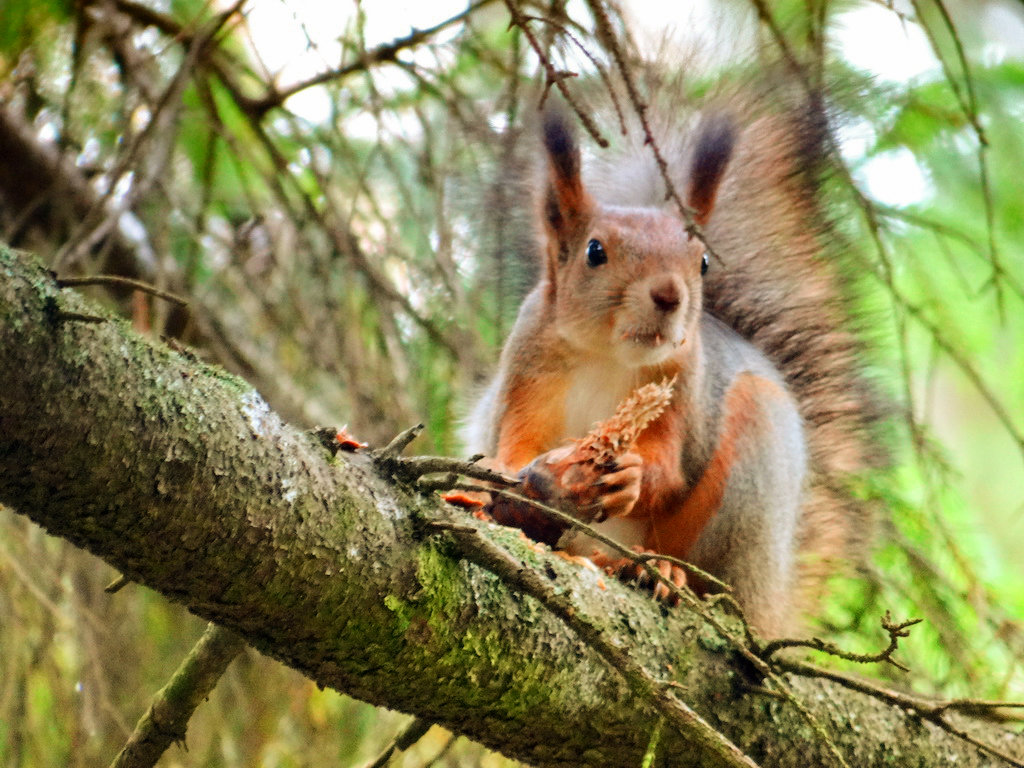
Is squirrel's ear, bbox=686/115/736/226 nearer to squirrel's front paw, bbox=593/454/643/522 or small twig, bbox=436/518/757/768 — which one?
squirrel's front paw, bbox=593/454/643/522

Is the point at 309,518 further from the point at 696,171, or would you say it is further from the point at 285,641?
the point at 696,171

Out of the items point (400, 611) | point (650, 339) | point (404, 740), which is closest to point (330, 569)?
point (400, 611)

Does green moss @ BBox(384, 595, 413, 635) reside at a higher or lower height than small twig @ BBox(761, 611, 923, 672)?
higher

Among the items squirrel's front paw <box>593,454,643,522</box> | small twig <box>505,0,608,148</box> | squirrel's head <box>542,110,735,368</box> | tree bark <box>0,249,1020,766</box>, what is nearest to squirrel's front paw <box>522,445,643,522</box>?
squirrel's front paw <box>593,454,643,522</box>

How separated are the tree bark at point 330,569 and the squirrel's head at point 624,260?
0.49 m

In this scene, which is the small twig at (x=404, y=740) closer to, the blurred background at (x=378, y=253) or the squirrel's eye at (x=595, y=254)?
the blurred background at (x=378, y=253)

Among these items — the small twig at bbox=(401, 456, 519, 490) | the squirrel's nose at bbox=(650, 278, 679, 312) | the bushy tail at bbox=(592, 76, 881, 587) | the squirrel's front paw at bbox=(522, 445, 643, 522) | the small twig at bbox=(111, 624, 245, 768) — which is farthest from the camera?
the bushy tail at bbox=(592, 76, 881, 587)

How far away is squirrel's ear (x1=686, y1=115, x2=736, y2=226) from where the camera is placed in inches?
73.7

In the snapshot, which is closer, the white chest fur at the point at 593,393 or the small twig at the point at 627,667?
the small twig at the point at 627,667

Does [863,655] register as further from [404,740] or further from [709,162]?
[709,162]

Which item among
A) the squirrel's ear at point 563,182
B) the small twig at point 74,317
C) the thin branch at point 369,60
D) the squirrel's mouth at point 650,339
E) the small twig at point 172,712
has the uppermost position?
the thin branch at point 369,60

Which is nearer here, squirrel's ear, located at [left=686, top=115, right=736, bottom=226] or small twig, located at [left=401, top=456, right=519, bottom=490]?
small twig, located at [left=401, top=456, right=519, bottom=490]

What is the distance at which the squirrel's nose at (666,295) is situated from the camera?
1.64 meters

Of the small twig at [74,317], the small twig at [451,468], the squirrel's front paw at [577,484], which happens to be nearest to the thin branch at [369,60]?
the squirrel's front paw at [577,484]
